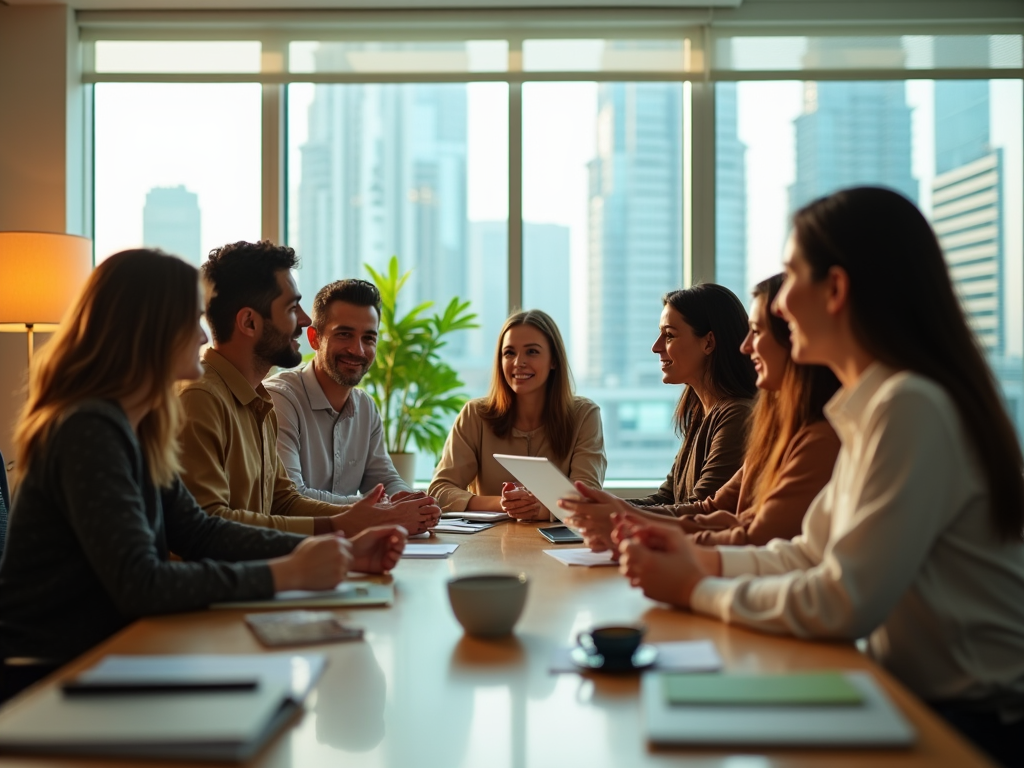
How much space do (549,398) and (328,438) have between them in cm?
83

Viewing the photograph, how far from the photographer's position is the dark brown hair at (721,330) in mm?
2959

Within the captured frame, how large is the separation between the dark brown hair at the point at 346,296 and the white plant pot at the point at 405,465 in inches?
46.5

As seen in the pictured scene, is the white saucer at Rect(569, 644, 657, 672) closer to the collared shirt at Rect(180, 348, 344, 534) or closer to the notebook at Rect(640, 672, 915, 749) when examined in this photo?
the notebook at Rect(640, 672, 915, 749)

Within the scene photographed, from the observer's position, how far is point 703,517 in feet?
7.69

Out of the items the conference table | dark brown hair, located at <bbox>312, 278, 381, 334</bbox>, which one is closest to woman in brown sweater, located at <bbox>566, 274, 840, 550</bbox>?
the conference table

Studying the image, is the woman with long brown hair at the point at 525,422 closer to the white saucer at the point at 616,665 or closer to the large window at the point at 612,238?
the large window at the point at 612,238

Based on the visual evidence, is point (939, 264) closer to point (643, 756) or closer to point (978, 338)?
point (978, 338)

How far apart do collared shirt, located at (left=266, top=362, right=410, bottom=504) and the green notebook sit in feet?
8.08

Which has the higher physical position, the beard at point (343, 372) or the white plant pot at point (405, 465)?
the beard at point (343, 372)

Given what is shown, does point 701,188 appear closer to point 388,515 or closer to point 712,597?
point 388,515

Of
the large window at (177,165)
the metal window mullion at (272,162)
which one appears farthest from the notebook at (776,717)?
the large window at (177,165)

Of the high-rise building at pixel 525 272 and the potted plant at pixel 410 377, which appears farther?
the high-rise building at pixel 525 272

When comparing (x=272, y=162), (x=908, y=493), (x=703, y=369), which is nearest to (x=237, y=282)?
(x=703, y=369)

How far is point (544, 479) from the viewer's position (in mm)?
2230
